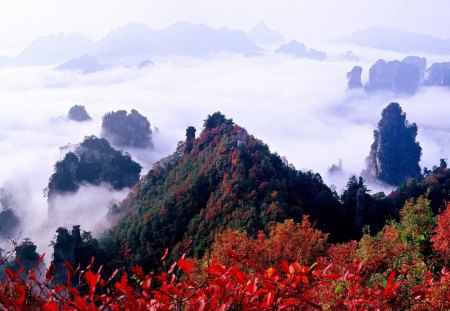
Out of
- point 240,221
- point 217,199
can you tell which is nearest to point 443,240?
point 240,221

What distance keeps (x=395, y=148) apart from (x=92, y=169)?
65.2m

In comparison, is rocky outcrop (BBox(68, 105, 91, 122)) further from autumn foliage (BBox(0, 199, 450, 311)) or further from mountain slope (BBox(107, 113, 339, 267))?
autumn foliage (BBox(0, 199, 450, 311))

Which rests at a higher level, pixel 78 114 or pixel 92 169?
pixel 78 114

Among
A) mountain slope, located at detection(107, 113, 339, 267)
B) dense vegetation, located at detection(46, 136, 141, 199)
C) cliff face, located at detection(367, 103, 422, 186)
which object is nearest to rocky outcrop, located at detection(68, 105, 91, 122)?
dense vegetation, located at detection(46, 136, 141, 199)

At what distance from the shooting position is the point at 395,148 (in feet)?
309

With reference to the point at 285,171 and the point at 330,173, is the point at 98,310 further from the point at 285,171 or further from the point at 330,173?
the point at 330,173

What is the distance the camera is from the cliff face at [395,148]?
93.3 meters

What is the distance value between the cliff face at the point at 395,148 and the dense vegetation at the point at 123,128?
58.6 meters

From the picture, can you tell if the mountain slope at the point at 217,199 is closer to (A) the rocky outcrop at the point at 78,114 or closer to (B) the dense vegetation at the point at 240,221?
(B) the dense vegetation at the point at 240,221

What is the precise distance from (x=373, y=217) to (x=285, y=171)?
905 cm

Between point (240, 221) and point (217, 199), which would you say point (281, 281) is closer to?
point (240, 221)

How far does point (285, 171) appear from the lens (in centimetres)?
3991

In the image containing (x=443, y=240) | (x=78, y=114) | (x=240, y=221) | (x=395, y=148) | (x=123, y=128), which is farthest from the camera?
(x=78, y=114)

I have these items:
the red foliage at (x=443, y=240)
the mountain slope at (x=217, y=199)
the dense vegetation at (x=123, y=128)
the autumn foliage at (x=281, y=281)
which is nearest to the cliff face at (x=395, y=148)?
the mountain slope at (x=217, y=199)
